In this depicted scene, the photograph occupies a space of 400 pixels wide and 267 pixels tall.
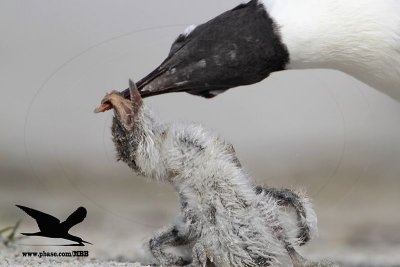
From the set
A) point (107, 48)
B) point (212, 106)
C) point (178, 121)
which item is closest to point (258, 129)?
point (212, 106)

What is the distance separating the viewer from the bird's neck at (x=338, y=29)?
132cm

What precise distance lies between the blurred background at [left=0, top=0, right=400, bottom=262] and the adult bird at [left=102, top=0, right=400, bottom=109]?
0.43 m

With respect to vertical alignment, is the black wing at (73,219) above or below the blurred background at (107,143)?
below

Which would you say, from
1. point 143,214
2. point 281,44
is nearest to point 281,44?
point 281,44

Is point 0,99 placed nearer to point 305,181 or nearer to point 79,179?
point 79,179

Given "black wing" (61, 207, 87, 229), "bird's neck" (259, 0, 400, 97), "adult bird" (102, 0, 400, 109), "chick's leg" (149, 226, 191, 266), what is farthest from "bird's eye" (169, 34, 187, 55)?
"black wing" (61, 207, 87, 229)

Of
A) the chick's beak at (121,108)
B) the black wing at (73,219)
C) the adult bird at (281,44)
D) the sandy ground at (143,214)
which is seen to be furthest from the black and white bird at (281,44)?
the sandy ground at (143,214)

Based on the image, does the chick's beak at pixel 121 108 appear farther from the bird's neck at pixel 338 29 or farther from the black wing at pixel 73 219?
the black wing at pixel 73 219

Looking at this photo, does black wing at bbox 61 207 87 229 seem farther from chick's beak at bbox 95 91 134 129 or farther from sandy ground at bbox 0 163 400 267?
chick's beak at bbox 95 91 134 129

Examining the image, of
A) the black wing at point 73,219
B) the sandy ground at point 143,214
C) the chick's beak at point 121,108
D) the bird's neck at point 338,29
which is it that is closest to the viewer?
the chick's beak at point 121,108

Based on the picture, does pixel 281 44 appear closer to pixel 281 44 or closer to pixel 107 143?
pixel 281 44

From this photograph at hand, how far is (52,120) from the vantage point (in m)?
1.95

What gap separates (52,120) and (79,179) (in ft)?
0.63

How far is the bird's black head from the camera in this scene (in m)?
1.33
